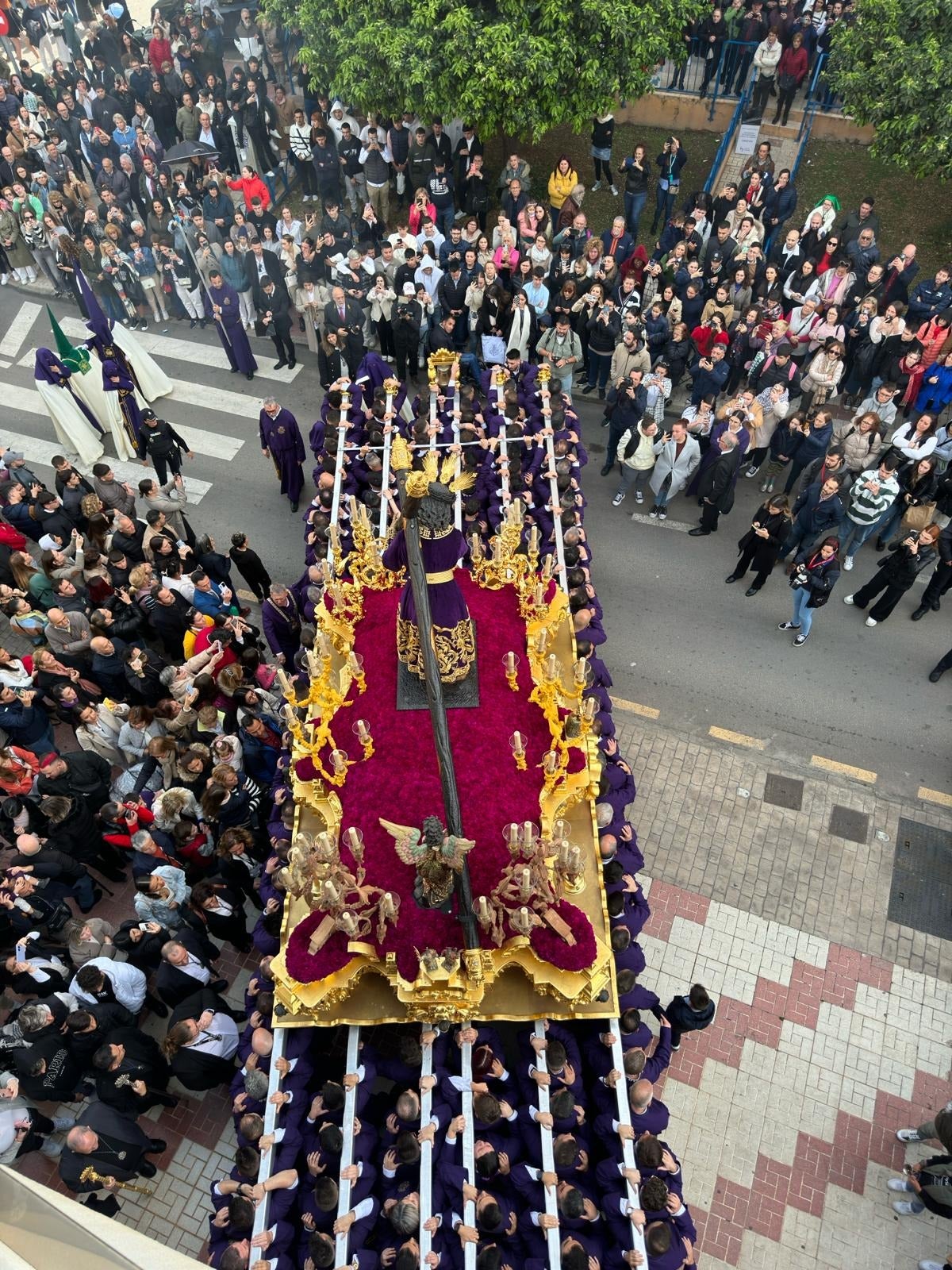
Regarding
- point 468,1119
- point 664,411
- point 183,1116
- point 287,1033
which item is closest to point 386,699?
point 287,1033

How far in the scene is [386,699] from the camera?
8484mm

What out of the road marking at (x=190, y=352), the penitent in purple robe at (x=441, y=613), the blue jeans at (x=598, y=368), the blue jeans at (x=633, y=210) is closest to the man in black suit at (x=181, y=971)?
the penitent in purple robe at (x=441, y=613)

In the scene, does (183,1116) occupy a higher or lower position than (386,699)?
lower

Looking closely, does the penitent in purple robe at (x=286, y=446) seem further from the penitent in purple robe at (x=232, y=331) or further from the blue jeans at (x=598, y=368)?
the blue jeans at (x=598, y=368)

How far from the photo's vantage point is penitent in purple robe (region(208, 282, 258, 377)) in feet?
47.4

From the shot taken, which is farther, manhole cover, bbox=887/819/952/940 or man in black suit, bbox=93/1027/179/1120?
manhole cover, bbox=887/819/952/940

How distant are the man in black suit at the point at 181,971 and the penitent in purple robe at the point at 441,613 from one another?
323 centimetres

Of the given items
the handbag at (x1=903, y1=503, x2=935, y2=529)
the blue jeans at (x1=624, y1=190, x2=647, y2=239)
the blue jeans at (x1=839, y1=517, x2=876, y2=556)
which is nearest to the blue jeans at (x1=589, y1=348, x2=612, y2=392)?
the blue jeans at (x1=624, y1=190, x2=647, y2=239)

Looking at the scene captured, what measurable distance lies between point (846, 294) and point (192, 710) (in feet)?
38.8

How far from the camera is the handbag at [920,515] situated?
11.2 m

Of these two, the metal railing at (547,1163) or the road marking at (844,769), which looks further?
the road marking at (844,769)

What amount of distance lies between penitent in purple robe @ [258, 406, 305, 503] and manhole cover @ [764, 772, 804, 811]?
26.1 ft

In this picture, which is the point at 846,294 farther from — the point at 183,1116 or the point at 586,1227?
the point at 183,1116

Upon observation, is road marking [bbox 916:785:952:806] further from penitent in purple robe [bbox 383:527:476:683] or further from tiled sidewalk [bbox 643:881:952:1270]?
penitent in purple robe [bbox 383:527:476:683]
